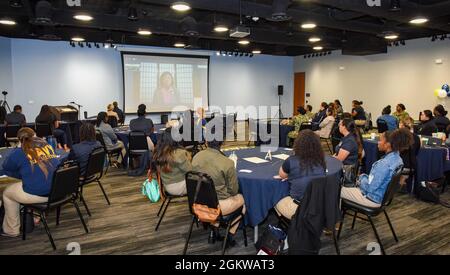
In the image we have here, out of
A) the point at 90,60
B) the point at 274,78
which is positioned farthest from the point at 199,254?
the point at 274,78

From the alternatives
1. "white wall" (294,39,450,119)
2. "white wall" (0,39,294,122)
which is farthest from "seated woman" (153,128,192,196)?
"white wall" (294,39,450,119)

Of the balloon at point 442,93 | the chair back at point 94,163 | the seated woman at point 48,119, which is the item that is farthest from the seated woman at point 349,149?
the balloon at point 442,93

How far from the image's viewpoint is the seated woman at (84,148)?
4422 mm

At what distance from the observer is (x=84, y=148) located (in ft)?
14.7

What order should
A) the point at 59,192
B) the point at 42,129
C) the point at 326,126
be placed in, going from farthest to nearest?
the point at 326,126 < the point at 42,129 < the point at 59,192

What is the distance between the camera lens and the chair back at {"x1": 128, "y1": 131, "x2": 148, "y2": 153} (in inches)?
248

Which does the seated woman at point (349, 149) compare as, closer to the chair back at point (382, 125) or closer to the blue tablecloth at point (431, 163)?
the blue tablecloth at point (431, 163)

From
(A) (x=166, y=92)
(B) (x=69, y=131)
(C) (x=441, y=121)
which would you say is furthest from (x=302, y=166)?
(A) (x=166, y=92)

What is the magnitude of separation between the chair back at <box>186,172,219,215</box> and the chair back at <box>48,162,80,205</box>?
1288 millimetres

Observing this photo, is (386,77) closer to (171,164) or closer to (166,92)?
(166,92)

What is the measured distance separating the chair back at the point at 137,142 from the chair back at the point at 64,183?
2510mm

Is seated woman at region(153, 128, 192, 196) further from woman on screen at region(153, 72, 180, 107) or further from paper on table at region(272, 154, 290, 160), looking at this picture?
woman on screen at region(153, 72, 180, 107)

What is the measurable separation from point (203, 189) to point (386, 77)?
Answer: 40.7ft

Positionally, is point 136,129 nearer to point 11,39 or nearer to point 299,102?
point 11,39
